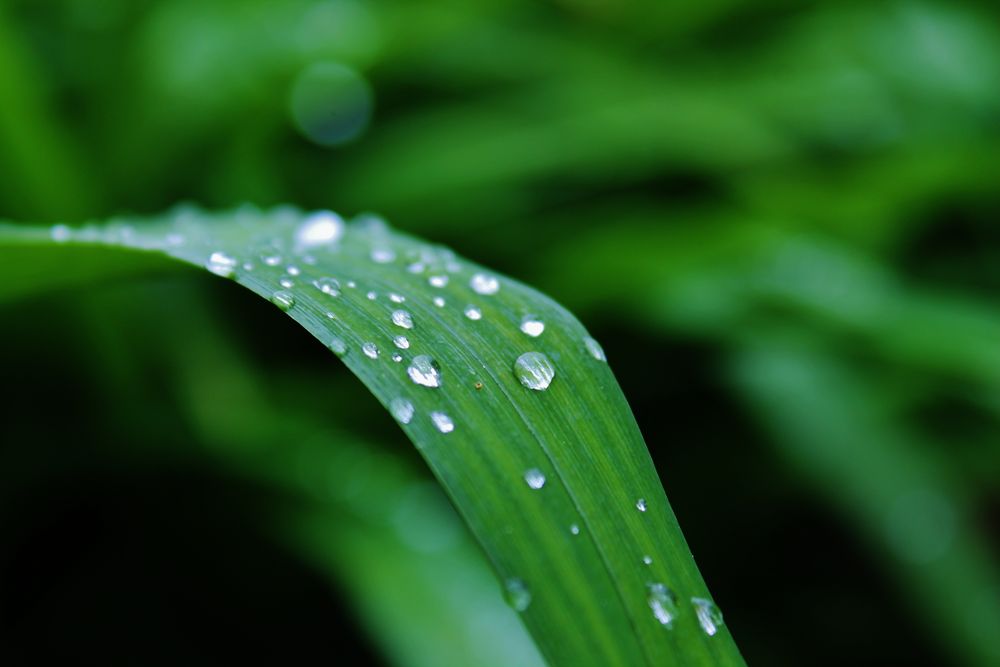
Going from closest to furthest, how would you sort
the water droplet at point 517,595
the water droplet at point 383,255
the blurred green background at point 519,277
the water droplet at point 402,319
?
the water droplet at point 517,595 < the water droplet at point 402,319 < the water droplet at point 383,255 < the blurred green background at point 519,277

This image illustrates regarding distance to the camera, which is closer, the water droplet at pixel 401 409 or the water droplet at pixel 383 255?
the water droplet at pixel 401 409

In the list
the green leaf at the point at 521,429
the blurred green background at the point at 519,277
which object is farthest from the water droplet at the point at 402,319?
the blurred green background at the point at 519,277

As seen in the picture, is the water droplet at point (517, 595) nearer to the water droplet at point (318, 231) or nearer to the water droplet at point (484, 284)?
the water droplet at point (484, 284)

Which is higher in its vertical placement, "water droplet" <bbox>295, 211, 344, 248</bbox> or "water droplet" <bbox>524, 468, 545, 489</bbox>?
"water droplet" <bbox>295, 211, 344, 248</bbox>

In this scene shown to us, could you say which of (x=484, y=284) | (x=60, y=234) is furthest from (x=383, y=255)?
(x=60, y=234)

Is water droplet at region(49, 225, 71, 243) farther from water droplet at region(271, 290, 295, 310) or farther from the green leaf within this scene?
water droplet at region(271, 290, 295, 310)

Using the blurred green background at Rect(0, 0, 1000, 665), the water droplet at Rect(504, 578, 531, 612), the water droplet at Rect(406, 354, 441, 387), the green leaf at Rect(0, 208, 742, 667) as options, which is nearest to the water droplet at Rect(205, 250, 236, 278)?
the green leaf at Rect(0, 208, 742, 667)

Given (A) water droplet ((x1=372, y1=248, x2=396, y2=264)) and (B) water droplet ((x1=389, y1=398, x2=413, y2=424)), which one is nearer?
(B) water droplet ((x1=389, y1=398, x2=413, y2=424))

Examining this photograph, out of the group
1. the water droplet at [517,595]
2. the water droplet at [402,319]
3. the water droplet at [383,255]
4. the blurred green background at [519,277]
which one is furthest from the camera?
the blurred green background at [519,277]
